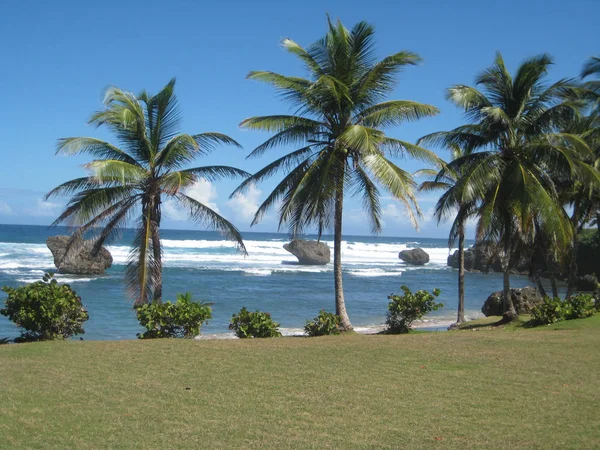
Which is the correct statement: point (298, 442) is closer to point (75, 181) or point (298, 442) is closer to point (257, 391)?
point (257, 391)

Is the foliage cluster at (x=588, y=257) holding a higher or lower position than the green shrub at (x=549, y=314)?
higher

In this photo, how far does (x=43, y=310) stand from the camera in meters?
11.8

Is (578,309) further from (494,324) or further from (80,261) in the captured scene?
(80,261)

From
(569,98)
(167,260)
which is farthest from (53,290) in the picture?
(167,260)

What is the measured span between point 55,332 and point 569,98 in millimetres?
13815

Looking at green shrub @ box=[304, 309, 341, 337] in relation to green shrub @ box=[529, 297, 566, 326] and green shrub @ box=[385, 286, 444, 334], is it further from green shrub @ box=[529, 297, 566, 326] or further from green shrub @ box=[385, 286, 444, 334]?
green shrub @ box=[529, 297, 566, 326]

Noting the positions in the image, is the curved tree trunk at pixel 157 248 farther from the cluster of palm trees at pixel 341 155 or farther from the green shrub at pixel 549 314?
the green shrub at pixel 549 314

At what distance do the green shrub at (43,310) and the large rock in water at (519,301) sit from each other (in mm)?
13421

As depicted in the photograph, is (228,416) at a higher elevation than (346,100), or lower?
lower

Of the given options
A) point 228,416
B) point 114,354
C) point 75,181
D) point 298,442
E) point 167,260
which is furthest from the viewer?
point 167,260

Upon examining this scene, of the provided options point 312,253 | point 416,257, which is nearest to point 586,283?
point 312,253

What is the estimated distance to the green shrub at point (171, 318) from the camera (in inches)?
490

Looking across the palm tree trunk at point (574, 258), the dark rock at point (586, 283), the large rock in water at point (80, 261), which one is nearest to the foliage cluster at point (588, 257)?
the dark rock at point (586, 283)

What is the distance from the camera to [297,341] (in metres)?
12.2
